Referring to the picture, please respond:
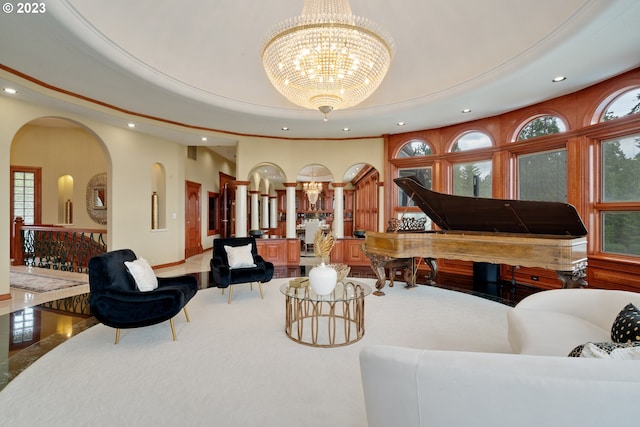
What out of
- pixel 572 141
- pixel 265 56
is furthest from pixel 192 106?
pixel 572 141

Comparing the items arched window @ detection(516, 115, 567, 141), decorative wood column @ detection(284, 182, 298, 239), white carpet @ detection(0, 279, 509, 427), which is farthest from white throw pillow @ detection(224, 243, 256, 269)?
arched window @ detection(516, 115, 567, 141)

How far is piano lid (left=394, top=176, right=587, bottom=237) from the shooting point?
11.6 ft

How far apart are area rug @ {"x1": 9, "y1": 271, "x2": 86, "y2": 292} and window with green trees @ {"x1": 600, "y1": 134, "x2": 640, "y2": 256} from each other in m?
8.58

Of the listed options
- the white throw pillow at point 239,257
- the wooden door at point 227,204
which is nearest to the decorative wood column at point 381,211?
the white throw pillow at point 239,257

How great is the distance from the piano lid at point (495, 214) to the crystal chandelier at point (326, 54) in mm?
2018

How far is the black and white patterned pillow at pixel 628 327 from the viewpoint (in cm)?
155

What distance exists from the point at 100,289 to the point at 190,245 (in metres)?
6.14

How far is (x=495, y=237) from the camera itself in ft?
12.5

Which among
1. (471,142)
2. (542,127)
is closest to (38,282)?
(471,142)

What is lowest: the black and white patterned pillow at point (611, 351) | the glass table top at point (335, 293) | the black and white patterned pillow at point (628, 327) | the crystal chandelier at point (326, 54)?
the glass table top at point (335, 293)

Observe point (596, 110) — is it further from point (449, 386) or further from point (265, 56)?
point (449, 386)

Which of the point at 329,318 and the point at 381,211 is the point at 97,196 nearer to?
the point at 381,211

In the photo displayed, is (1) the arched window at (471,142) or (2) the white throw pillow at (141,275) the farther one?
(1) the arched window at (471,142)

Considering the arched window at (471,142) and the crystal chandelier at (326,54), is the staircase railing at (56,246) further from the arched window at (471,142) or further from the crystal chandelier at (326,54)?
the arched window at (471,142)
